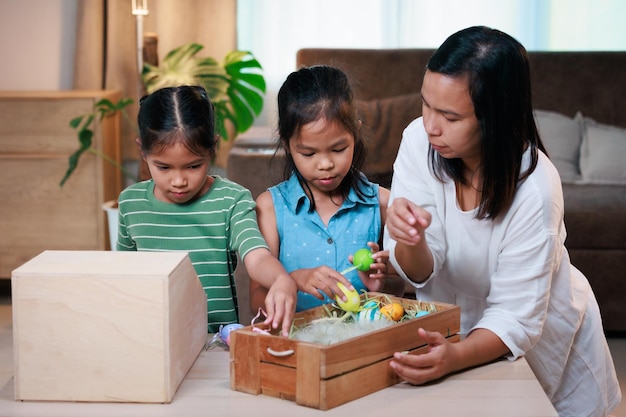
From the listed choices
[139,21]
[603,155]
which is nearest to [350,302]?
[603,155]

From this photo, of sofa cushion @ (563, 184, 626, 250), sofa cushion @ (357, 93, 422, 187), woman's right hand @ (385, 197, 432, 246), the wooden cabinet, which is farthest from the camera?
the wooden cabinet

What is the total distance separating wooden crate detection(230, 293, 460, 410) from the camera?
115cm

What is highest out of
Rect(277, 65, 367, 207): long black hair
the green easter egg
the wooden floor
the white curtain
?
the white curtain

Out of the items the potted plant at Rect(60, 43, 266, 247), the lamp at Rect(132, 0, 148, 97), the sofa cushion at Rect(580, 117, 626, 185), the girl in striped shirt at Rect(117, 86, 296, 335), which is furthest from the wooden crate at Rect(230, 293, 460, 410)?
the lamp at Rect(132, 0, 148, 97)

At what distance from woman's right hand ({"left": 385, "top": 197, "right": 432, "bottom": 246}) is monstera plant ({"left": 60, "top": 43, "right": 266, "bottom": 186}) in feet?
7.28

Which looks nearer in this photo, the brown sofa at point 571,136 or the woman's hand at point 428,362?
the woman's hand at point 428,362

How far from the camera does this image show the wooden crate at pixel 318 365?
1148 millimetres

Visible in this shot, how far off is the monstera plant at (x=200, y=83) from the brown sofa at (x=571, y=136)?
0.26 meters

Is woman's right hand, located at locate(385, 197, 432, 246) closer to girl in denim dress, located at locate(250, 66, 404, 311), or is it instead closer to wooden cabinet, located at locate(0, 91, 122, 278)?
girl in denim dress, located at locate(250, 66, 404, 311)

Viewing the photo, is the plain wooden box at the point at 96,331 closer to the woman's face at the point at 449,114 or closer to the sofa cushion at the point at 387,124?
the woman's face at the point at 449,114

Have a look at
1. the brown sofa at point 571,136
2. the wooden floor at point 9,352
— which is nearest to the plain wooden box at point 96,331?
the wooden floor at point 9,352

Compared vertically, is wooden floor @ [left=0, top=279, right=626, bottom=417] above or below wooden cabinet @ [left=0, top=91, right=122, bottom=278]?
below

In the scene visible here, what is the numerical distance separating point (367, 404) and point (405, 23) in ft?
10.3

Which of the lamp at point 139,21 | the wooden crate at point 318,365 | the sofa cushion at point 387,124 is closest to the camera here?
the wooden crate at point 318,365
